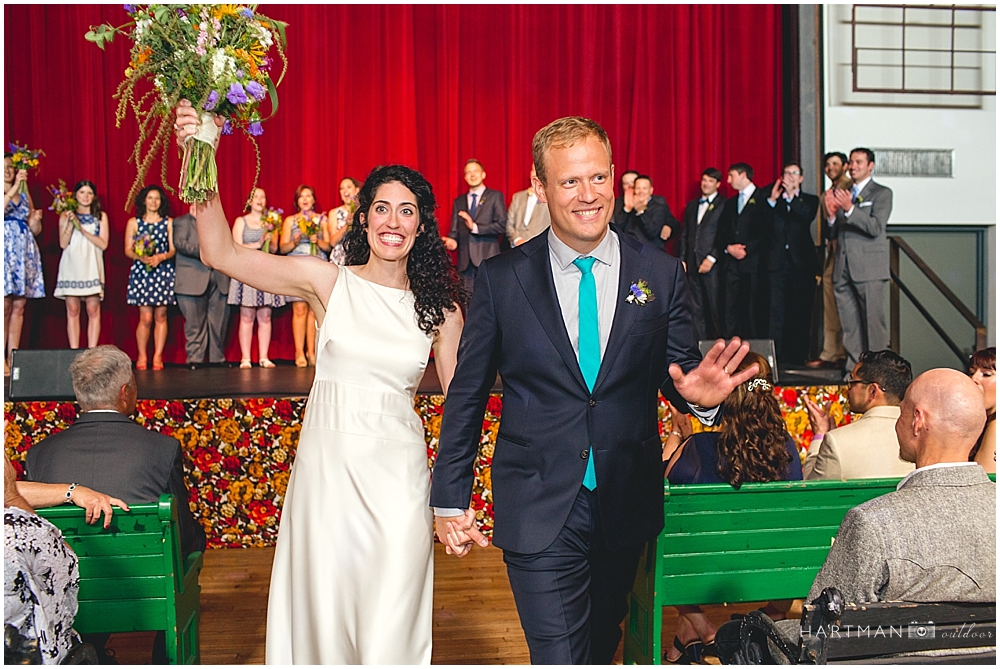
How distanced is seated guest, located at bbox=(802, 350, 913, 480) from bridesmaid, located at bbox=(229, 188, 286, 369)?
17.0 ft

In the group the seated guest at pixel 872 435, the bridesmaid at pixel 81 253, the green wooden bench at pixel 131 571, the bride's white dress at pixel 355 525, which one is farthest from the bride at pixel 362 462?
the bridesmaid at pixel 81 253

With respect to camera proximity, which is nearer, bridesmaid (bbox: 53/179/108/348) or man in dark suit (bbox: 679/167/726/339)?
bridesmaid (bbox: 53/179/108/348)

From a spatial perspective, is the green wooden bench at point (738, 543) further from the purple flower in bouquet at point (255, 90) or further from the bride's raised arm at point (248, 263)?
the purple flower in bouquet at point (255, 90)

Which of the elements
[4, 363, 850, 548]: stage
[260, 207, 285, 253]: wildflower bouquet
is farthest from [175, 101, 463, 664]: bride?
[260, 207, 285, 253]: wildflower bouquet

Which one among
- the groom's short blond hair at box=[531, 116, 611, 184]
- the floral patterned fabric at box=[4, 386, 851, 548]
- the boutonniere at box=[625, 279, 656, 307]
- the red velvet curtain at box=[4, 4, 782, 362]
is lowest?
the floral patterned fabric at box=[4, 386, 851, 548]

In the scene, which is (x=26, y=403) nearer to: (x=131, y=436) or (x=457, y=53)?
(x=131, y=436)

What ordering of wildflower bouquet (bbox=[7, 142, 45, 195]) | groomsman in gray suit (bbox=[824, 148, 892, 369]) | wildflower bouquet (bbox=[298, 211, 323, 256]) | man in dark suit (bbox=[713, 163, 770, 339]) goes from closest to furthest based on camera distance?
1. groomsman in gray suit (bbox=[824, 148, 892, 369])
2. wildflower bouquet (bbox=[7, 142, 45, 195])
3. wildflower bouquet (bbox=[298, 211, 323, 256])
4. man in dark suit (bbox=[713, 163, 770, 339])

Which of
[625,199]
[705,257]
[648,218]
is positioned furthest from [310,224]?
[705,257]

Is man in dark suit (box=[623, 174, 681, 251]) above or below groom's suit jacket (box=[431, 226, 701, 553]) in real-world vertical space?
above

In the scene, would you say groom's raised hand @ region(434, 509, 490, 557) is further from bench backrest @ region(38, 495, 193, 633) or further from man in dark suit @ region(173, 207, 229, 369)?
man in dark suit @ region(173, 207, 229, 369)

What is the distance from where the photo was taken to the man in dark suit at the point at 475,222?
7930 millimetres

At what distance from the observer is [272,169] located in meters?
8.80

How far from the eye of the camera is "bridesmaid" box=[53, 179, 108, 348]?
24.6ft

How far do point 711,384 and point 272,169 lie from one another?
24.6 ft
